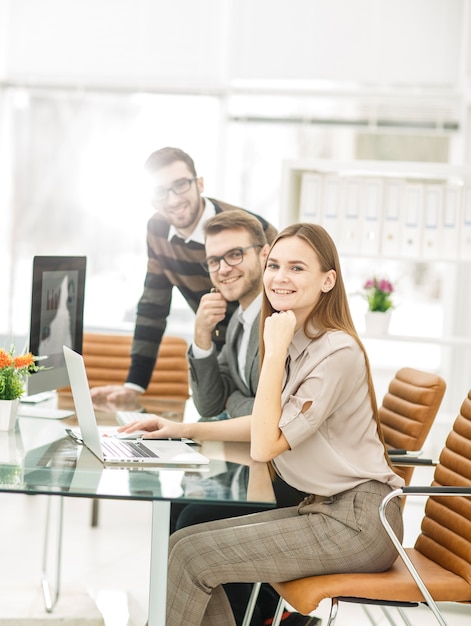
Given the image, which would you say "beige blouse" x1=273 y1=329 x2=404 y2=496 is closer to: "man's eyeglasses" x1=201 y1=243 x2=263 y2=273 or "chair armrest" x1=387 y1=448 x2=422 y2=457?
"chair armrest" x1=387 y1=448 x2=422 y2=457

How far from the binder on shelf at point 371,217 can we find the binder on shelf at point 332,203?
0.36 feet

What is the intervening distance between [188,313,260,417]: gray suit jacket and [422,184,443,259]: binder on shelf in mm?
1300

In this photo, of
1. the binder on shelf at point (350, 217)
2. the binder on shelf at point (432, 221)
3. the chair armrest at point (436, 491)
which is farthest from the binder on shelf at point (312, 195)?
the chair armrest at point (436, 491)

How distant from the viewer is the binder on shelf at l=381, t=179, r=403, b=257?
3766 mm

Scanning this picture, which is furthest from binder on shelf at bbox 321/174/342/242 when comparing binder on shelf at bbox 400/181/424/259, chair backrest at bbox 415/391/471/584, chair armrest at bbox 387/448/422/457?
chair backrest at bbox 415/391/471/584

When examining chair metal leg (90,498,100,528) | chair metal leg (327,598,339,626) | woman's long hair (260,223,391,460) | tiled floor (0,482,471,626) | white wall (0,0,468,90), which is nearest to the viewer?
chair metal leg (327,598,339,626)

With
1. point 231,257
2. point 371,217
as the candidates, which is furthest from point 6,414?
point 371,217

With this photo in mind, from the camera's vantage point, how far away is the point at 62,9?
4.83 meters

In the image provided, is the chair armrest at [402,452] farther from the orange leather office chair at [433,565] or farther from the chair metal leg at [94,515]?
the chair metal leg at [94,515]

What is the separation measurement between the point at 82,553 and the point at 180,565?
1.73 m

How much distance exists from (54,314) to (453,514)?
4.35 feet

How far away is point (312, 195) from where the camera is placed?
379 centimetres

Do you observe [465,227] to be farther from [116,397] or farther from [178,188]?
[116,397]

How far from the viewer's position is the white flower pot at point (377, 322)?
147 inches
